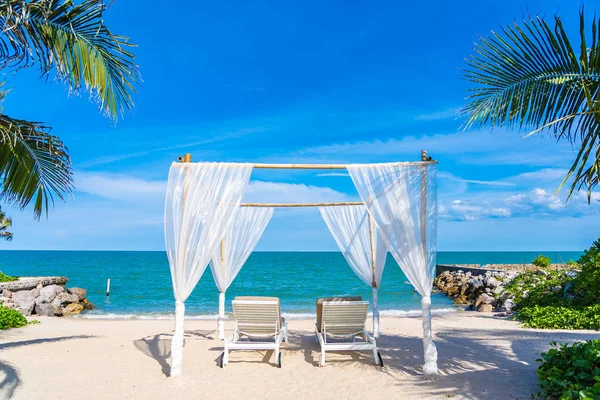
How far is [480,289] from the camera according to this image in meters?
15.5

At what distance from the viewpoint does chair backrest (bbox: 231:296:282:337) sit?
5434 millimetres

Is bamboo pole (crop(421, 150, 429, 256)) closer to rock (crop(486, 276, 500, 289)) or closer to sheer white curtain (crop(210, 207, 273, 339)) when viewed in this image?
sheer white curtain (crop(210, 207, 273, 339))

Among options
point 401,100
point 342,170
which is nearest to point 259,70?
point 401,100

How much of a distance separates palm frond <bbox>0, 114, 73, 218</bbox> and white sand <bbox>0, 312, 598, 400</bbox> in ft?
6.33

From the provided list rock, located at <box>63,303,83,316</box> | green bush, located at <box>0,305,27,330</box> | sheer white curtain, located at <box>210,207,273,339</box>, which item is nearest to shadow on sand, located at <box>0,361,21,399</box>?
sheer white curtain, located at <box>210,207,273,339</box>

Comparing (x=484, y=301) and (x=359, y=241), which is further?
(x=484, y=301)

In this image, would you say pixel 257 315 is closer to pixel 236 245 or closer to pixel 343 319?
pixel 343 319

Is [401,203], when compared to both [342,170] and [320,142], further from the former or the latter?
[320,142]

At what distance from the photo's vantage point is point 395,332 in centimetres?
736

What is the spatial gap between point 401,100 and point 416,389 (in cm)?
740

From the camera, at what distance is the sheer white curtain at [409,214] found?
4.56 metres

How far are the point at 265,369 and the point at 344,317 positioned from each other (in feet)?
3.89

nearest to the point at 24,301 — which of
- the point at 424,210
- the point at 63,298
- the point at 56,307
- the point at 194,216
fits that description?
the point at 56,307

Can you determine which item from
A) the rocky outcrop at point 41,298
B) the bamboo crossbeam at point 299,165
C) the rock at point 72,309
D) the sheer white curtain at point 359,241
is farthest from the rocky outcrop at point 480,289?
the rock at point 72,309
